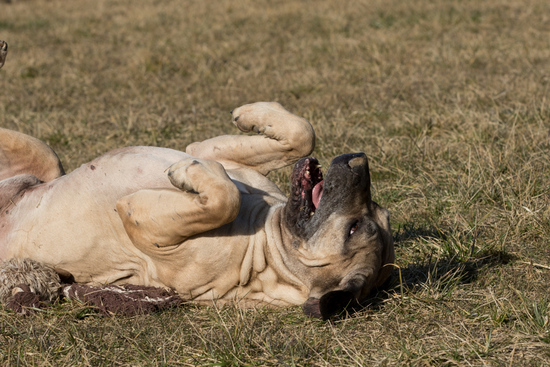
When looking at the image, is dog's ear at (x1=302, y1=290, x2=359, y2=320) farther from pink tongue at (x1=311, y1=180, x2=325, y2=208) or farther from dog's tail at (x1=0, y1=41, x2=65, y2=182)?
dog's tail at (x1=0, y1=41, x2=65, y2=182)

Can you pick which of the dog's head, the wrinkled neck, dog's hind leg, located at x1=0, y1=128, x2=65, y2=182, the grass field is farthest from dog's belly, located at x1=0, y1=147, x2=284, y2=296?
dog's hind leg, located at x1=0, y1=128, x2=65, y2=182

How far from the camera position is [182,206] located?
302 cm

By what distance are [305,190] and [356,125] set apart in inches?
116

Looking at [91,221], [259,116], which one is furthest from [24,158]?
→ [259,116]

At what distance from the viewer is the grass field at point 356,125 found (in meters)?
2.94

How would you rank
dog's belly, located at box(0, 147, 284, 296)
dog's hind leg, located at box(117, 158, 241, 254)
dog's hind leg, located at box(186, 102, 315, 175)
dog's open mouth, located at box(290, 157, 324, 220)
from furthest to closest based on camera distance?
1. dog's hind leg, located at box(186, 102, 315, 175)
2. dog's belly, located at box(0, 147, 284, 296)
3. dog's open mouth, located at box(290, 157, 324, 220)
4. dog's hind leg, located at box(117, 158, 241, 254)

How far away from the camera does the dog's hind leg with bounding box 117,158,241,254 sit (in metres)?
3.00

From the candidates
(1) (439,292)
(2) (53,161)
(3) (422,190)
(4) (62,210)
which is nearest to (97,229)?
(4) (62,210)

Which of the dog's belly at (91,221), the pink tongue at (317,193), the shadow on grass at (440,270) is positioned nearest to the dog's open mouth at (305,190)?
the pink tongue at (317,193)

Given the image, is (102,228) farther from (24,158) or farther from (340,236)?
(340,236)

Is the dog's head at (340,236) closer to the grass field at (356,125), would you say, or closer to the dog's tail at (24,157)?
the grass field at (356,125)

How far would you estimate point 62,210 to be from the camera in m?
3.49

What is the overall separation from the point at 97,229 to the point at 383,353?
1645 mm

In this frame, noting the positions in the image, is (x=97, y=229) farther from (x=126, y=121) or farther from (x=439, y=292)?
(x=126, y=121)
